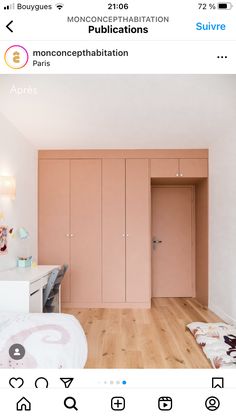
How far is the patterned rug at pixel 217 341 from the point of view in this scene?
185 cm

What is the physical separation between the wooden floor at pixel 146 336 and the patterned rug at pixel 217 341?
65 mm

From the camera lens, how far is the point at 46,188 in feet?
12.0

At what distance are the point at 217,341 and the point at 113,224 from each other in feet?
6.32

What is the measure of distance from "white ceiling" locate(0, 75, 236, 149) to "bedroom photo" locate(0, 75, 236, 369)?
Result: 2cm

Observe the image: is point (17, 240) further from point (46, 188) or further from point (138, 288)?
point (138, 288)

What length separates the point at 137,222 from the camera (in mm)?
3645

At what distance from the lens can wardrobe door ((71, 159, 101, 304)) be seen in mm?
3621

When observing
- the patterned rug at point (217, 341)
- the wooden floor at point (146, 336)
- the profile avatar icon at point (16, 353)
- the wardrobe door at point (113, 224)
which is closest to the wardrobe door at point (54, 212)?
the wardrobe door at point (113, 224)

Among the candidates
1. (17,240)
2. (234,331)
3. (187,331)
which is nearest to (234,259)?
(234,331)
